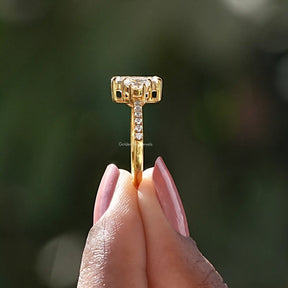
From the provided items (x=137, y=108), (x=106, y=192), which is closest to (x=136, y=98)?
(x=137, y=108)

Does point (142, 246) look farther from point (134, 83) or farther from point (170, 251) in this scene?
point (134, 83)

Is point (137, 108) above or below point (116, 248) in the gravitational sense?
above

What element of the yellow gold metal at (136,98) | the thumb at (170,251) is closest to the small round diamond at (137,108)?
the yellow gold metal at (136,98)

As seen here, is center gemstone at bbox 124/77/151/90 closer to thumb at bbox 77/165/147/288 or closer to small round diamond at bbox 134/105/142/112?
small round diamond at bbox 134/105/142/112

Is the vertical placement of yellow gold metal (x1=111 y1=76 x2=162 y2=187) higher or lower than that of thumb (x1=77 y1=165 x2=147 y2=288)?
higher

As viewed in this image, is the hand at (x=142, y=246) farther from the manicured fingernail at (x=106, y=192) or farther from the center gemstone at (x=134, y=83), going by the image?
the center gemstone at (x=134, y=83)

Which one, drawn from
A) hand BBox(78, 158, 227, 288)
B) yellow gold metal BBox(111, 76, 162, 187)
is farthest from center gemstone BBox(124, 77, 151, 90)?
hand BBox(78, 158, 227, 288)

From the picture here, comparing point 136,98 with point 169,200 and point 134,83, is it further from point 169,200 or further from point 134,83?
point 169,200
